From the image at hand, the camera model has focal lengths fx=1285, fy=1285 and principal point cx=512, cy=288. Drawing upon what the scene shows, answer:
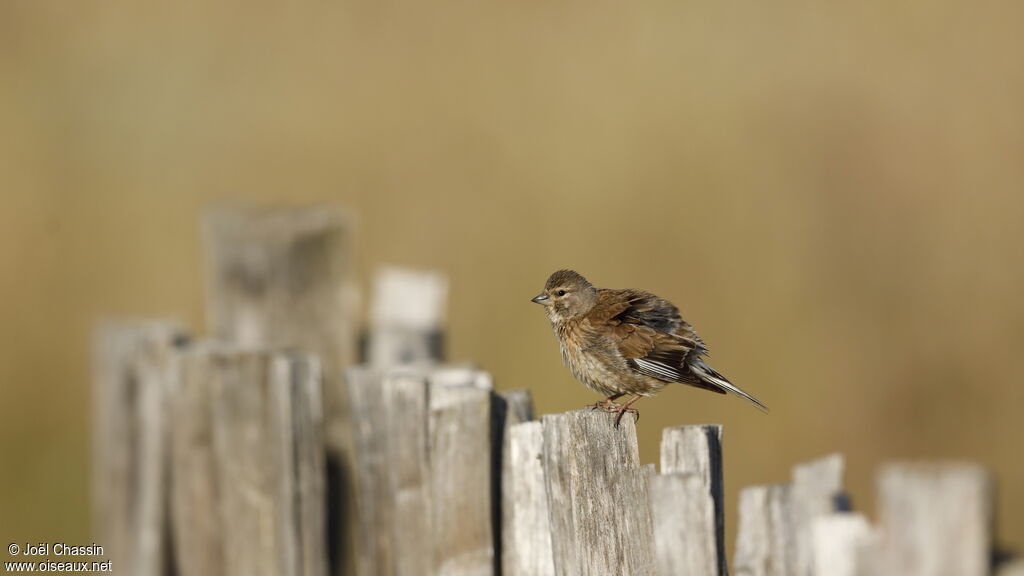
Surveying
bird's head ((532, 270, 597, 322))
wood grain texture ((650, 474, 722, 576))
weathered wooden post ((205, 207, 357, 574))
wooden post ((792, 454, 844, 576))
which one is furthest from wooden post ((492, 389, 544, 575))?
weathered wooden post ((205, 207, 357, 574))

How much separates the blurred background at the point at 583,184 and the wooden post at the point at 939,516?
20.7 feet

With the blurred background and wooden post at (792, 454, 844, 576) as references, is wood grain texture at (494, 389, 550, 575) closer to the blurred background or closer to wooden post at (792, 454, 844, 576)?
wooden post at (792, 454, 844, 576)

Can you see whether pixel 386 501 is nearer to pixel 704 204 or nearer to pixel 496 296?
pixel 496 296

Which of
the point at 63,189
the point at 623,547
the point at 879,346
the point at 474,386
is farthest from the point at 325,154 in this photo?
the point at 623,547

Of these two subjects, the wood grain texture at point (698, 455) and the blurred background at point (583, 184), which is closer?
the wood grain texture at point (698, 455)

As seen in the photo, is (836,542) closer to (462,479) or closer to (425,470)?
(462,479)

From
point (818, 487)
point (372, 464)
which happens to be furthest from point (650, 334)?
point (818, 487)

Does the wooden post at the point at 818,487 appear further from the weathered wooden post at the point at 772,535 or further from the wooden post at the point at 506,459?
the wooden post at the point at 506,459

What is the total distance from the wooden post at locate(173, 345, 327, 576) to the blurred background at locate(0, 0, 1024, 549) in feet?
11.4

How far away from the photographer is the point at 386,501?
13.4 feet

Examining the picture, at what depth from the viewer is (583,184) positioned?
10.2 metres

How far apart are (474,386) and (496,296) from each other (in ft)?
18.7

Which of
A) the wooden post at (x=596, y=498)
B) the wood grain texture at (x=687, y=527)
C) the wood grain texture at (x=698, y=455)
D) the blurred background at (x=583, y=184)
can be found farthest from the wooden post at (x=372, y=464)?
the blurred background at (x=583, y=184)

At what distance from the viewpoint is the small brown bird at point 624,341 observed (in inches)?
196
